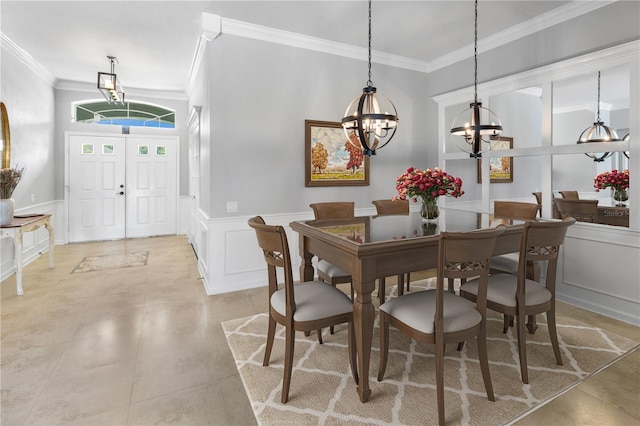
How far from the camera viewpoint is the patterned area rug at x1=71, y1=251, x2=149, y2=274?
450 centimetres

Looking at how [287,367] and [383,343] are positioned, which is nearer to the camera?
[287,367]

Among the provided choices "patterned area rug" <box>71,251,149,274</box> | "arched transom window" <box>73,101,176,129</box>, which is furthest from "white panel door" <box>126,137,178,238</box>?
"patterned area rug" <box>71,251,149,274</box>

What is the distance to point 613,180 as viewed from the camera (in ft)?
9.95

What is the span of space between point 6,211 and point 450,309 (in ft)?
14.8

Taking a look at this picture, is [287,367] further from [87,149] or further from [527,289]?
[87,149]

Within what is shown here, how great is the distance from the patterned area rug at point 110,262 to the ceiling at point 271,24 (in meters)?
2.87

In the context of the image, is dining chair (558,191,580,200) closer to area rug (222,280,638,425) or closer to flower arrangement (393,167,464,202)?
area rug (222,280,638,425)

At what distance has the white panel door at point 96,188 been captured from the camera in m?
6.12

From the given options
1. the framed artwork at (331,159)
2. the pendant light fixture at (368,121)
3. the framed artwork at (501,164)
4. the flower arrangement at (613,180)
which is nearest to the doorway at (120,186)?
the framed artwork at (331,159)

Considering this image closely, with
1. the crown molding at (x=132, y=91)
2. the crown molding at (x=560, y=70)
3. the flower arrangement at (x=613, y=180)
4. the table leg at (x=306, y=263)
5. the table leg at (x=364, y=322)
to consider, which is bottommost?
the table leg at (x=364, y=322)

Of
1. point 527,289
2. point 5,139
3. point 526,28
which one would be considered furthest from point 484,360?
point 5,139

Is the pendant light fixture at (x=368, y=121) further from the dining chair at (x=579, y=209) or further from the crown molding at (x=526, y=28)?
the crown molding at (x=526, y=28)

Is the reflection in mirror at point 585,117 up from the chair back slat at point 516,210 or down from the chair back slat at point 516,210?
up

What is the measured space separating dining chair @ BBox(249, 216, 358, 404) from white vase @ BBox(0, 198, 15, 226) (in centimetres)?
336
